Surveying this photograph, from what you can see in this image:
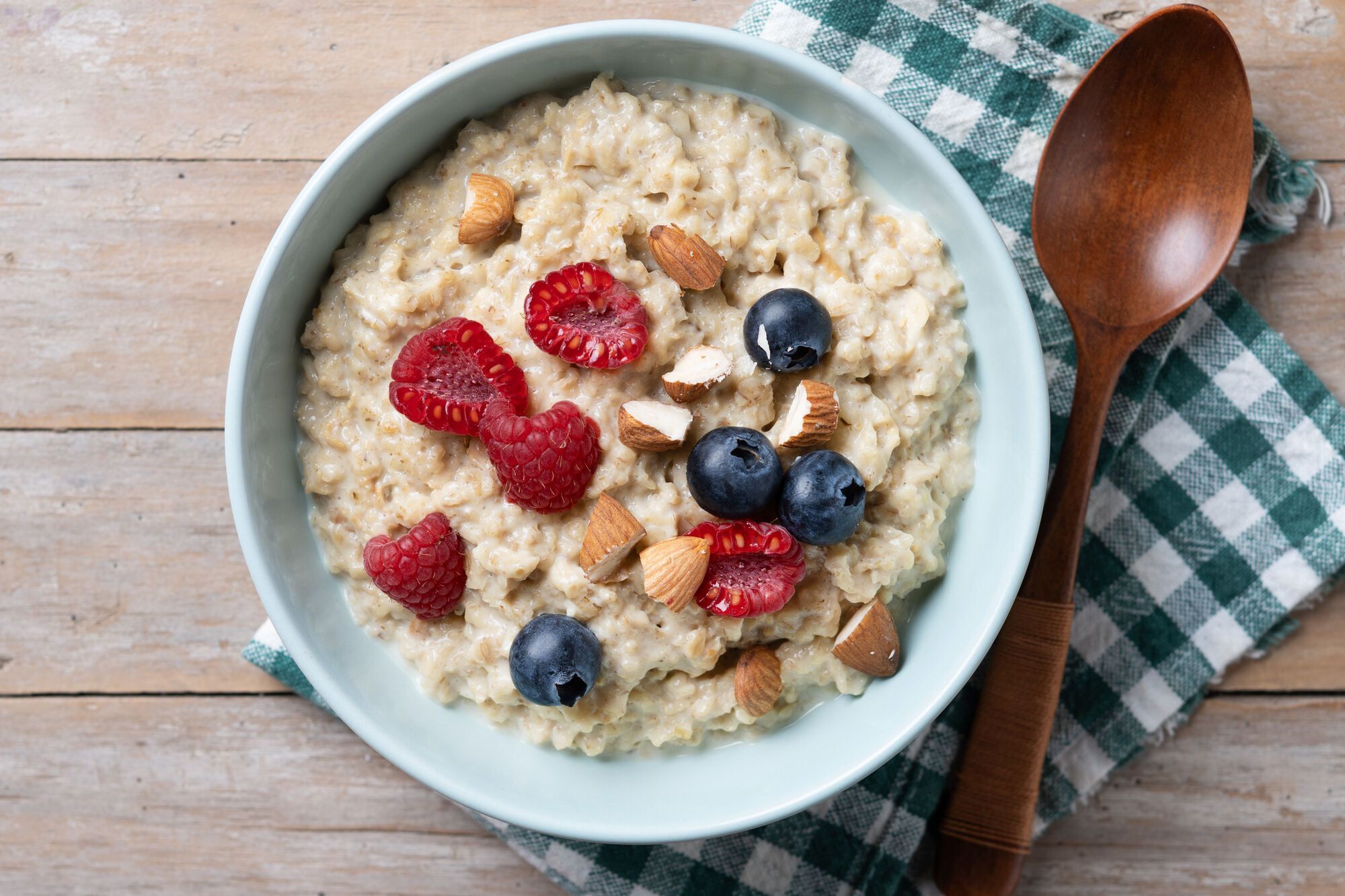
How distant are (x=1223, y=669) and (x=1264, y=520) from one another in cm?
39

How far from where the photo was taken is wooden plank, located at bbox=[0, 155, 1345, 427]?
7.97ft

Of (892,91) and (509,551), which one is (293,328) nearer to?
(509,551)

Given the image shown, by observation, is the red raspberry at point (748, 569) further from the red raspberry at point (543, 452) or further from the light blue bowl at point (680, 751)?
the light blue bowl at point (680, 751)

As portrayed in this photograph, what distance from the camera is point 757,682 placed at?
188 centimetres

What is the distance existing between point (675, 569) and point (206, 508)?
1.39 meters

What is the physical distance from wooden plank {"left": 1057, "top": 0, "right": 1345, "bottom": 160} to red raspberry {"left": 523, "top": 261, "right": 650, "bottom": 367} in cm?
144

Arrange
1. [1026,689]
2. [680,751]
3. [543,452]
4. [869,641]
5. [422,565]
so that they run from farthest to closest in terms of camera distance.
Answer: [1026,689]
[680,751]
[869,641]
[422,565]
[543,452]

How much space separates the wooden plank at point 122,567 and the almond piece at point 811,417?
1489 millimetres

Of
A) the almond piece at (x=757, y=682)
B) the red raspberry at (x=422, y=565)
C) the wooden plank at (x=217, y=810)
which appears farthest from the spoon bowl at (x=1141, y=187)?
the wooden plank at (x=217, y=810)

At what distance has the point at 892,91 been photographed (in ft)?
7.77

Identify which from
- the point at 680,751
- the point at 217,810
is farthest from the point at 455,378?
the point at 217,810

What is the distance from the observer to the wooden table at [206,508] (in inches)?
95.2

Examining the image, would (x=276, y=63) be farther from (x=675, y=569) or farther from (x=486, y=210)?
(x=675, y=569)

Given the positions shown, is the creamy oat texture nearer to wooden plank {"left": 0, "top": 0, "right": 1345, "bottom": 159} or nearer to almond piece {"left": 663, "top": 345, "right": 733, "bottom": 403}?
almond piece {"left": 663, "top": 345, "right": 733, "bottom": 403}
